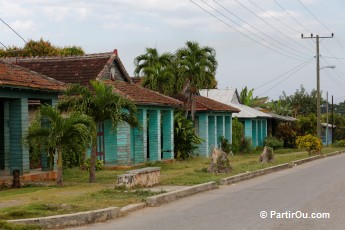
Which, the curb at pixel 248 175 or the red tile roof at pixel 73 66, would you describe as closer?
the curb at pixel 248 175

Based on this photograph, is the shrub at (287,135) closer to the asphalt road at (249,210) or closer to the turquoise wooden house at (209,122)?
the turquoise wooden house at (209,122)

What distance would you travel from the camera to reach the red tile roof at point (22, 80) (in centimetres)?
1772

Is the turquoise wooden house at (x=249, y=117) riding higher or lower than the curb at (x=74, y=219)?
higher

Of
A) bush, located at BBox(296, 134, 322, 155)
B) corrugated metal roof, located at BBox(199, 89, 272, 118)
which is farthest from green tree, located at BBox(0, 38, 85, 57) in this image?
bush, located at BBox(296, 134, 322, 155)

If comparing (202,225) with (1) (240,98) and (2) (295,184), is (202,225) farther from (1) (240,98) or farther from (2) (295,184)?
(1) (240,98)

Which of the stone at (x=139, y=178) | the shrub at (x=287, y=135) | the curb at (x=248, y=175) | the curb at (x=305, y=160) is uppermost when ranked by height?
the shrub at (x=287, y=135)

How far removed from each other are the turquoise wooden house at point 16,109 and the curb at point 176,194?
20.4ft

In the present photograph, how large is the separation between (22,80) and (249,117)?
1164 inches

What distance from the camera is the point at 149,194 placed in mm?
14797

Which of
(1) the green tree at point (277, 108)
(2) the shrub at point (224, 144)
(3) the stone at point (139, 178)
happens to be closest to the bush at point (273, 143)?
(2) the shrub at point (224, 144)

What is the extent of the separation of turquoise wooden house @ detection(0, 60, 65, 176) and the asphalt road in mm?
6650

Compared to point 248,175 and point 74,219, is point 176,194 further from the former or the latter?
point 248,175

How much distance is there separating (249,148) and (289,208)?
3058 cm

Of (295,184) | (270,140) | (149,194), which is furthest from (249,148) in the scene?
(149,194)
